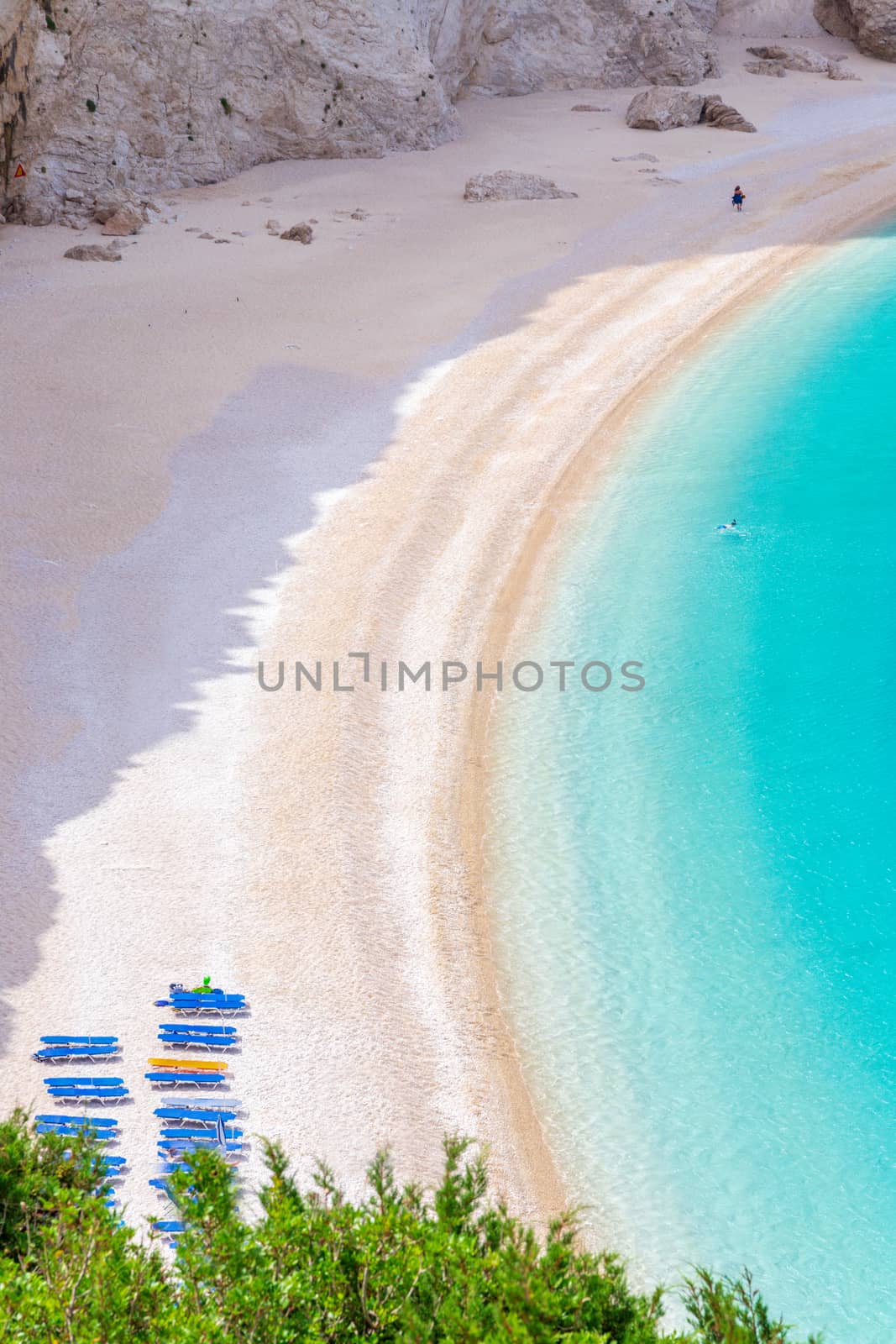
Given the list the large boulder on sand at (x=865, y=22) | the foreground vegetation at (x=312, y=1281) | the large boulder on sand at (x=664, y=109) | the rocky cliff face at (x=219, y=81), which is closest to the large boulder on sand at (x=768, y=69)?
the large boulder on sand at (x=865, y=22)

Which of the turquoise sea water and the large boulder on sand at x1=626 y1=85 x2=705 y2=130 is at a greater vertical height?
the large boulder on sand at x1=626 y1=85 x2=705 y2=130

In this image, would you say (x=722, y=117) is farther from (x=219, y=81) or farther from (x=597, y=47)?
(x=219, y=81)

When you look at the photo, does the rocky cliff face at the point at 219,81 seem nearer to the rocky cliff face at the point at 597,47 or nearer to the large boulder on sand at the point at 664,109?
the rocky cliff face at the point at 597,47

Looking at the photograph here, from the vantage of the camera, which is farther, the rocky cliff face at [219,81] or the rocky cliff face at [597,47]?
the rocky cliff face at [597,47]

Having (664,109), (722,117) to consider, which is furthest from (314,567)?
(722,117)

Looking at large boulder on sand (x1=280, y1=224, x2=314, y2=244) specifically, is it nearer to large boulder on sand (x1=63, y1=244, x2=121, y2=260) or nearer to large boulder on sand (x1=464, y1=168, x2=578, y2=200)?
large boulder on sand (x1=63, y1=244, x2=121, y2=260)

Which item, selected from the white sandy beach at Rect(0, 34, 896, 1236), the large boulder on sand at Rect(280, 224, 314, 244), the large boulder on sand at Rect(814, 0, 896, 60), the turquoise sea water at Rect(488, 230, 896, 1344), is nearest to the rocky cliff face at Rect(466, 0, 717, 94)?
the white sandy beach at Rect(0, 34, 896, 1236)

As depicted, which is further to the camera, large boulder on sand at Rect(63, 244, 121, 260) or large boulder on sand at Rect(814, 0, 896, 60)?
large boulder on sand at Rect(814, 0, 896, 60)
